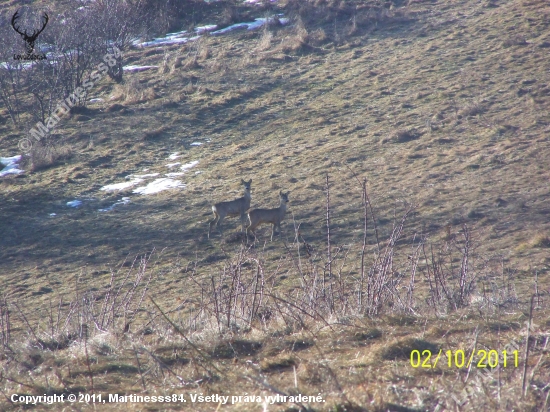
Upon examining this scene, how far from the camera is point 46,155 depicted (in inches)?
814

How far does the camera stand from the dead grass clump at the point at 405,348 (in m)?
4.39

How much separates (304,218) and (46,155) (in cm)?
1112

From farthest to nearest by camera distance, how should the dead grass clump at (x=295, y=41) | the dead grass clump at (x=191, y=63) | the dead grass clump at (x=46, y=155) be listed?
the dead grass clump at (x=295, y=41)
the dead grass clump at (x=191, y=63)
the dead grass clump at (x=46, y=155)

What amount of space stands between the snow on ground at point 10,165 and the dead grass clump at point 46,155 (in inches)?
18.2

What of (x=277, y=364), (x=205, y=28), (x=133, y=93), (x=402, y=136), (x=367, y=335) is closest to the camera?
(x=277, y=364)

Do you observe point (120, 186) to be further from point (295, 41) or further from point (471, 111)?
point (295, 41)

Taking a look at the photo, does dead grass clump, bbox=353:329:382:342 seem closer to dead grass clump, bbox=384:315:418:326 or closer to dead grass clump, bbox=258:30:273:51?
dead grass clump, bbox=384:315:418:326

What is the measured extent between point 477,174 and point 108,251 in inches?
393

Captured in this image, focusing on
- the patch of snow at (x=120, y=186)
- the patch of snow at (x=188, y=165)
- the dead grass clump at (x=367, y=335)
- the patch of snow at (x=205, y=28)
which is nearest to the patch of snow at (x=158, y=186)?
the patch of snow at (x=120, y=186)

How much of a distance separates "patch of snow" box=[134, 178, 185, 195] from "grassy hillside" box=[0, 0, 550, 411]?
0.36 m

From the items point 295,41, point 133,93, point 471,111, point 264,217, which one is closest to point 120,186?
point 264,217

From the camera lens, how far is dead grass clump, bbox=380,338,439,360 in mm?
4391

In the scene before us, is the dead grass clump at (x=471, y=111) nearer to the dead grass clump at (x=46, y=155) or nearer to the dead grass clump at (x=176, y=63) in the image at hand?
the dead grass clump at (x=46, y=155)

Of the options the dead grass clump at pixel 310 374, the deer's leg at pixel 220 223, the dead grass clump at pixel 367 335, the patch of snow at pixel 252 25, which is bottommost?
the deer's leg at pixel 220 223
